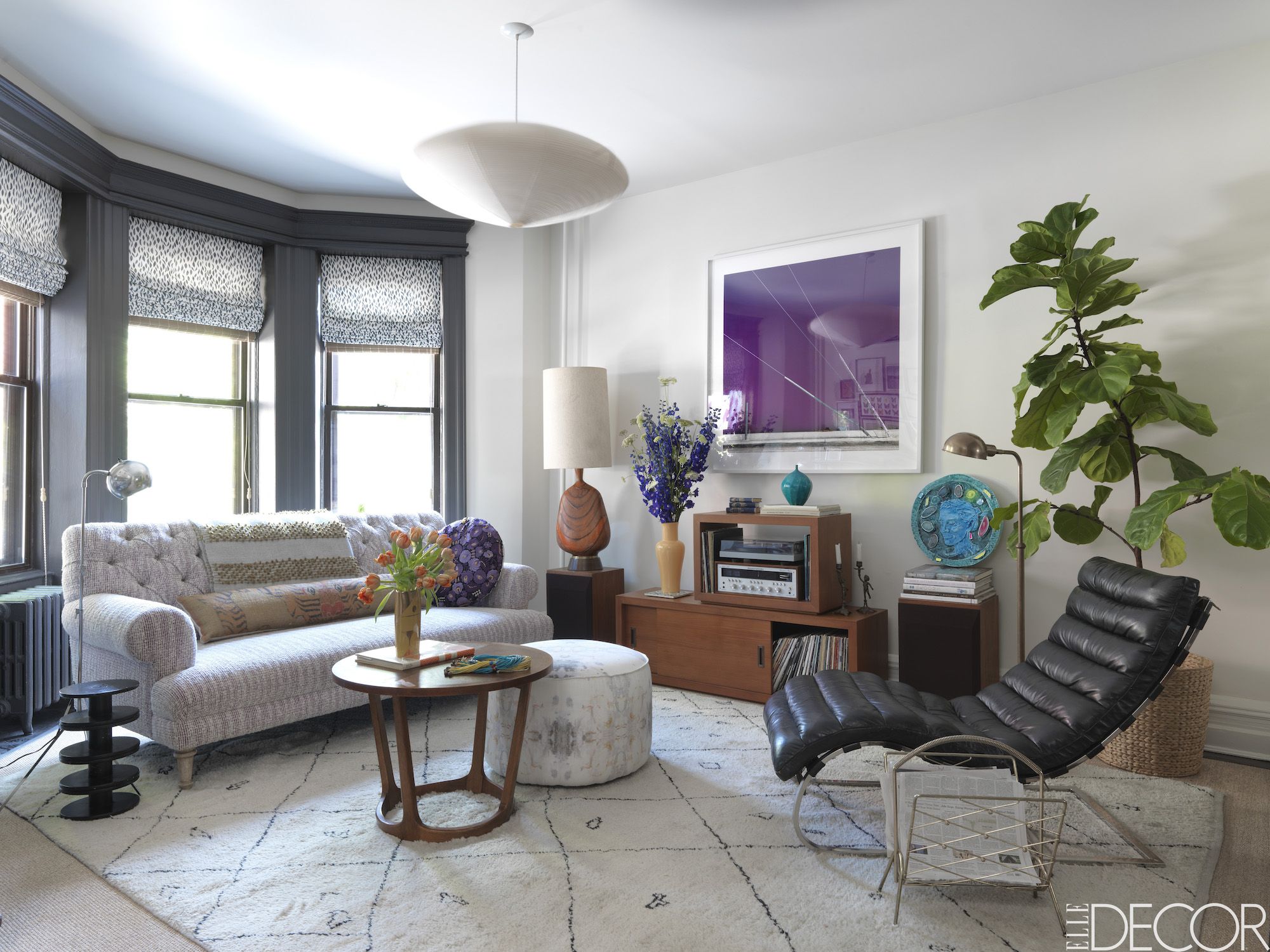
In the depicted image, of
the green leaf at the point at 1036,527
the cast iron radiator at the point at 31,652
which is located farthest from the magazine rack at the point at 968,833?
the cast iron radiator at the point at 31,652

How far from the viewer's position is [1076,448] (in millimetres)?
3129

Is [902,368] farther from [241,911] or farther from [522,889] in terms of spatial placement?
[241,911]

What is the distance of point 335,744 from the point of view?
3348 mm

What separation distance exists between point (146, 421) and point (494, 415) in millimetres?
1831

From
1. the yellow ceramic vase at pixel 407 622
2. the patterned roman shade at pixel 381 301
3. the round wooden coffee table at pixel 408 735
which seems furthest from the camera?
the patterned roman shade at pixel 381 301

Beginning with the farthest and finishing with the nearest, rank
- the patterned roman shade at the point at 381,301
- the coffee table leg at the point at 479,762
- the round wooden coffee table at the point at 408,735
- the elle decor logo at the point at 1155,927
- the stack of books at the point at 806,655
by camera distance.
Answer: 1. the patterned roman shade at the point at 381,301
2. the stack of books at the point at 806,655
3. the coffee table leg at the point at 479,762
4. the round wooden coffee table at the point at 408,735
5. the elle decor logo at the point at 1155,927

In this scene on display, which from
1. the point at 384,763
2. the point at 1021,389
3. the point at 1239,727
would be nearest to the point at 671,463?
the point at 1021,389

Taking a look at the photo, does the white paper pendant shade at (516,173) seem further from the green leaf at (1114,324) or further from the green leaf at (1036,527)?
the green leaf at (1036,527)

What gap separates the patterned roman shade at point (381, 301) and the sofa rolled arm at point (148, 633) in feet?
7.78

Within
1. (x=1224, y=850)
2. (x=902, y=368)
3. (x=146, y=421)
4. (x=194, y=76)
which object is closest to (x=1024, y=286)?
(x=902, y=368)

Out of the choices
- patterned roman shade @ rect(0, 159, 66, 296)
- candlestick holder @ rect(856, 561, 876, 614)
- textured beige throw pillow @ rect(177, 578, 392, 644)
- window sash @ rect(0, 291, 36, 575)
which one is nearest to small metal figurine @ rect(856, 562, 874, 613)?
candlestick holder @ rect(856, 561, 876, 614)

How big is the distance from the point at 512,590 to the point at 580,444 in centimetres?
87

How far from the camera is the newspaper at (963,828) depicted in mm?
2078

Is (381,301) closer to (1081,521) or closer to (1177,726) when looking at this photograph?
(1081,521)
